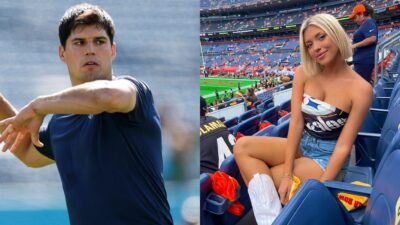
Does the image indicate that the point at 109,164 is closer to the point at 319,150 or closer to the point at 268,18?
the point at 319,150

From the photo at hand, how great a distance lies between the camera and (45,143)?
93cm

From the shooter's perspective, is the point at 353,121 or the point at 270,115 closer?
the point at 353,121

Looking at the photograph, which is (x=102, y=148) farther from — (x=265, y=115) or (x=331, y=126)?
(x=265, y=115)

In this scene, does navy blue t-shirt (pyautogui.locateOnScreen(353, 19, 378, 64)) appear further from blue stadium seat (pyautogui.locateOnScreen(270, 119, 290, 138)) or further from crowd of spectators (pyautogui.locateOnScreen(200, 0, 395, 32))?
crowd of spectators (pyautogui.locateOnScreen(200, 0, 395, 32))

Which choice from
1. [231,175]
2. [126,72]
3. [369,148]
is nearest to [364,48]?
[369,148]

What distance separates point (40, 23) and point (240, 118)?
3295 millimetres

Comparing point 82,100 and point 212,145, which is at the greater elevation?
point 82,100

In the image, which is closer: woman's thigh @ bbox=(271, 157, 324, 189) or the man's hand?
the man's hand

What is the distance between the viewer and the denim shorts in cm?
151

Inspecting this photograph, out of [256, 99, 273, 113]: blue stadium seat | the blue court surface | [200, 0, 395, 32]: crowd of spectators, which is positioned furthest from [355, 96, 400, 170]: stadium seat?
[200, 0, 395, 32]: crowd of spectators

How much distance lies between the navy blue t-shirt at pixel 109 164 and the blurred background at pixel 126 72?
0.13 ft

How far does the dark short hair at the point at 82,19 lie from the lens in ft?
2.77

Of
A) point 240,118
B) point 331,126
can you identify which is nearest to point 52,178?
point 331,126

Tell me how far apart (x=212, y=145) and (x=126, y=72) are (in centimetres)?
110
